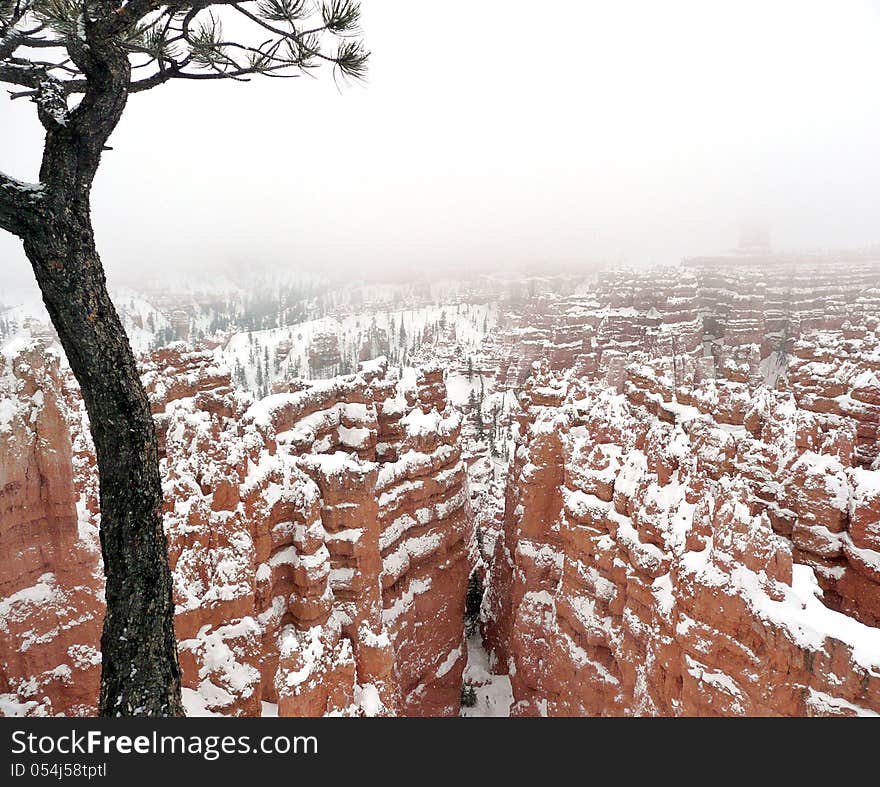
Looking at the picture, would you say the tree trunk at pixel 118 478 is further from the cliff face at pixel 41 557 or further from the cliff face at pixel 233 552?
the cliff face at pixel 41 557

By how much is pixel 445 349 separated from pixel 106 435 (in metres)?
32.1

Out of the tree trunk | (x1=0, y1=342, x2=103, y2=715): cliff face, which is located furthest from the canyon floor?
the tree trunk

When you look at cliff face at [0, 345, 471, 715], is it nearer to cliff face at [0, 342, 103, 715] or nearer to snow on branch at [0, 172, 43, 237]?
cliff face at [0, 342, 103, 715]

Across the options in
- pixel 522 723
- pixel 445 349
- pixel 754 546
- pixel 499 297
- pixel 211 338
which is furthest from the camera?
A: pixel 445 349

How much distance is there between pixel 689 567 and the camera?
23.5 ft

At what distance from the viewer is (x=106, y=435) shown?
2578mm

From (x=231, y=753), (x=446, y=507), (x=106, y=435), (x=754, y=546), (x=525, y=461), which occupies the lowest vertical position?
(x=446, y=507)

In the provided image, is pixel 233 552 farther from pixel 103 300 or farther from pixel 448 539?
pixel 448 539

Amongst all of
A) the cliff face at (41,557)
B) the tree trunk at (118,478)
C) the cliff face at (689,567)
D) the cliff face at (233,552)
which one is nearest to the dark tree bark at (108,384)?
the tree trunk at (118,478)

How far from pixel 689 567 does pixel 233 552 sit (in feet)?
21.3

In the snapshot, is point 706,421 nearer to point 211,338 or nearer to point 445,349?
point 211,338

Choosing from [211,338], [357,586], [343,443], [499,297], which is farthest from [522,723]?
[499,297]

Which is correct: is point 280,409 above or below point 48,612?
above

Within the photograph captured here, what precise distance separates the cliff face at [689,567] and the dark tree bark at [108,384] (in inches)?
260
